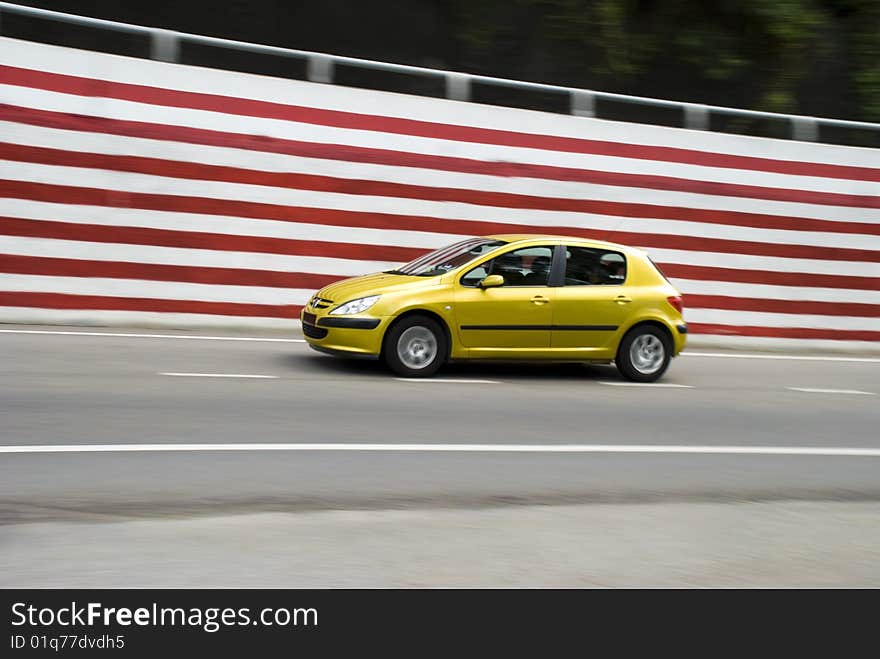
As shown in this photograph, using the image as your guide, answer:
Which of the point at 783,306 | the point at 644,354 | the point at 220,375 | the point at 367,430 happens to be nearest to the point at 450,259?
the point at 644,354

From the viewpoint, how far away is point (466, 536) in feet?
19.5

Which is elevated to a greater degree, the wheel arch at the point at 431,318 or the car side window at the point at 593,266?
the car side window at the point at 593,266

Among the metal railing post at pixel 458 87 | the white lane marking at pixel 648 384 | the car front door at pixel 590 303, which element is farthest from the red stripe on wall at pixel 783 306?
the car front door at pixel 590 303

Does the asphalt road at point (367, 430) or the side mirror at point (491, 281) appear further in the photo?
the side mirror at point (491, 281)

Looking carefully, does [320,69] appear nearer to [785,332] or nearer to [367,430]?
[785,332]

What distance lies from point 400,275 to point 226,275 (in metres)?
3.70

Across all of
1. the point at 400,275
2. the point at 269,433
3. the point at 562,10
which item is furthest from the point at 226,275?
the point at 562,10

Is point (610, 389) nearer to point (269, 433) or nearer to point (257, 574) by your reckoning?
point (269, 433)

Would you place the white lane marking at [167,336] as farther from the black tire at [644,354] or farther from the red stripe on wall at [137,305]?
the black tire at [644,354]

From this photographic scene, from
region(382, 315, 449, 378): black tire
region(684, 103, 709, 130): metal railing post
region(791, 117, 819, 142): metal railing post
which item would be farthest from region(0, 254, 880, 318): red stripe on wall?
region(791, 117, 819, 142): metal railing post

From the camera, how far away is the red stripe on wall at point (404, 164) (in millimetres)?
13484

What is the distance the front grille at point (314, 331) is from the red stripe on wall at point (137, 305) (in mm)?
3273

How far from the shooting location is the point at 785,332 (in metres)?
17.3

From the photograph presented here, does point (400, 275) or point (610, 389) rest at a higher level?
point (400, 275)
